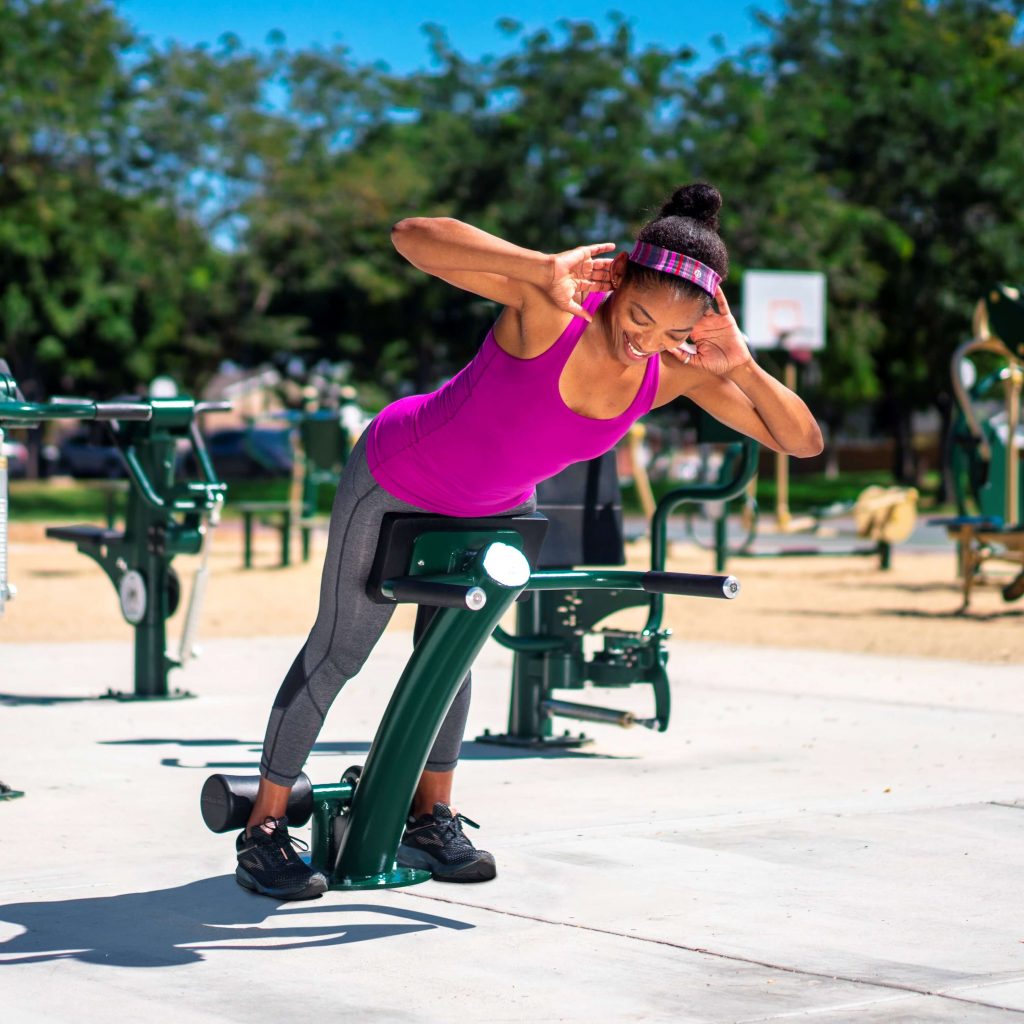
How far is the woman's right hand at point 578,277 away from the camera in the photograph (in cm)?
346

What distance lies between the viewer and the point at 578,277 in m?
3.52

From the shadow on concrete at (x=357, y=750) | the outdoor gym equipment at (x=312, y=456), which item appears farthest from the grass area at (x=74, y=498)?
the shadow on concrete at (x=357, y=750)

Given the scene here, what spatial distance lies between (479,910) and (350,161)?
121 feet

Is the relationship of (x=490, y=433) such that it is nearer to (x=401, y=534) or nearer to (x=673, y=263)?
(x=401, y=534)

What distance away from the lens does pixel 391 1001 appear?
3.41 metres

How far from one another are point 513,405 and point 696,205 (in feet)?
1.88

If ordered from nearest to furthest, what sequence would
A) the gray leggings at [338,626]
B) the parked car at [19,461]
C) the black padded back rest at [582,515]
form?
the gray leggings at [338,626] → the black padded back rest at [582,515] → the parked car at [19,461]

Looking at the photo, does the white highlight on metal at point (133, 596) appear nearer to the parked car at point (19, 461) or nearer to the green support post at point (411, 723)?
the green support post at point (411, 723)

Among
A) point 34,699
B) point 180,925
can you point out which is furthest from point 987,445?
point 180,925

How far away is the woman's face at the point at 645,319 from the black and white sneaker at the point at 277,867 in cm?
141

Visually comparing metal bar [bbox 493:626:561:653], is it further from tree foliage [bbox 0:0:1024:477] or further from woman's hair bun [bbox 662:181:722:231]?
tree foliage [bbox 0:0:1024:477]

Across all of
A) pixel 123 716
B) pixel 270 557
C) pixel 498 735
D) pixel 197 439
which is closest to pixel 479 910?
pixel 498 735

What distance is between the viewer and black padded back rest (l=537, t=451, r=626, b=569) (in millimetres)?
6535

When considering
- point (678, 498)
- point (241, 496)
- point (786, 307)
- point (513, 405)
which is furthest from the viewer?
point (241, 496)
